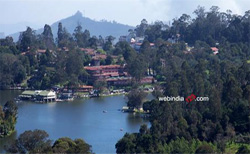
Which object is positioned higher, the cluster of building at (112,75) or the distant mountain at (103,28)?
the distant mountain at (103,28)

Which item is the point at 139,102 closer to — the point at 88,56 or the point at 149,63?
the point at 149,63

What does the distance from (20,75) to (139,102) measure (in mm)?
8329

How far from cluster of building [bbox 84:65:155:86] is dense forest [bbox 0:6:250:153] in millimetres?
426

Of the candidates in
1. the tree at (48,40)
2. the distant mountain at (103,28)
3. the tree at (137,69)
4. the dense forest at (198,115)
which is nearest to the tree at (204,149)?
the dense forest at (198,115)

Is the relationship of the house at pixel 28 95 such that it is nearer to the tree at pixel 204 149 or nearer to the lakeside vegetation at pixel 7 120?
the lakeside vegetation at pixel 7 120

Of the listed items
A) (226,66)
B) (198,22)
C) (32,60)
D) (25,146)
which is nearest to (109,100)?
(226,66)

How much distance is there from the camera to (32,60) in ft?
97.2

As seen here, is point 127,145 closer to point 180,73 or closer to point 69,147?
point 69,147

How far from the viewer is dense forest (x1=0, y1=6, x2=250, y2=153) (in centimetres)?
1479

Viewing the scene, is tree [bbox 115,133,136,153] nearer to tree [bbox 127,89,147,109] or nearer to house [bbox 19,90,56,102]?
tree [bbox 127,89,147,109]

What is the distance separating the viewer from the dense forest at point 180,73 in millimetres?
14789

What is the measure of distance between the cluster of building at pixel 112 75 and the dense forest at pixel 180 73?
0.43m

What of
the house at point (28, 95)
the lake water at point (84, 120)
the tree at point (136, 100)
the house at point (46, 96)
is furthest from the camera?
the house at point (28, 95)

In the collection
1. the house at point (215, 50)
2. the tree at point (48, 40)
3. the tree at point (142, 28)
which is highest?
the tree at point (142, 28)
